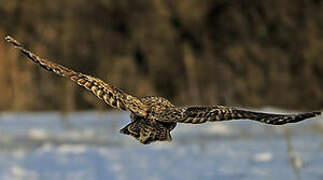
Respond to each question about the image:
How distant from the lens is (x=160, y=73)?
A: 52.4 feet

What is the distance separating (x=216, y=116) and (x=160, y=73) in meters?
13.9


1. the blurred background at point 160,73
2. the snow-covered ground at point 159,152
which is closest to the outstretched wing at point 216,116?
the snow-covered ground at point 159,152

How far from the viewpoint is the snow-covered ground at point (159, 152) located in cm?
844

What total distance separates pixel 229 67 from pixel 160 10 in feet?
6.24

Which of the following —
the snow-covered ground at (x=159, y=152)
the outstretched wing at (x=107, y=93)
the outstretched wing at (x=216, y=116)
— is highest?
the snow-covered ground at (x=159, y=152)

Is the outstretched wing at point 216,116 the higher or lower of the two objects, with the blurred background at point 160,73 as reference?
lower

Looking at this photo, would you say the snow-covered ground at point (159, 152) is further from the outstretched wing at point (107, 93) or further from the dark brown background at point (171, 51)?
the outstretched wing at point (107, 93)

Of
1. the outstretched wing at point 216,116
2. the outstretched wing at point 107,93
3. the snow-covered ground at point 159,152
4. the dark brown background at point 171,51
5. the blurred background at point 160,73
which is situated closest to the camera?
the outstretched wing at point 216,116

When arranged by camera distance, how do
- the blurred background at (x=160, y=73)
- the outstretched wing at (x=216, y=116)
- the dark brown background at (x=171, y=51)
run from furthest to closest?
the dark brown background at (x=171, y=51), the blurred background at (x=160, y=73), the outstretched wing at (x=216, y=116)

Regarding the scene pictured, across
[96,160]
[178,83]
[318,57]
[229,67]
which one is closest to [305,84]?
[318,57]

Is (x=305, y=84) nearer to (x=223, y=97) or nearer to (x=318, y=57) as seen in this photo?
(x=318, y=57)

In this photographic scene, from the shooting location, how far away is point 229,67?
48.3 ft

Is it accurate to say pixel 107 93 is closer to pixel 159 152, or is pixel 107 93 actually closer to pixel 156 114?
pixel 156 114

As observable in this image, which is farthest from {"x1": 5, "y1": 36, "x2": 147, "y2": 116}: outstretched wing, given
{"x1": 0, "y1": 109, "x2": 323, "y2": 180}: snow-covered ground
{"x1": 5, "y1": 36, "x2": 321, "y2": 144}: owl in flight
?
{"x1": 0, "y1": 109, "x2": 323, "y2": 180}: snow-covered ground
